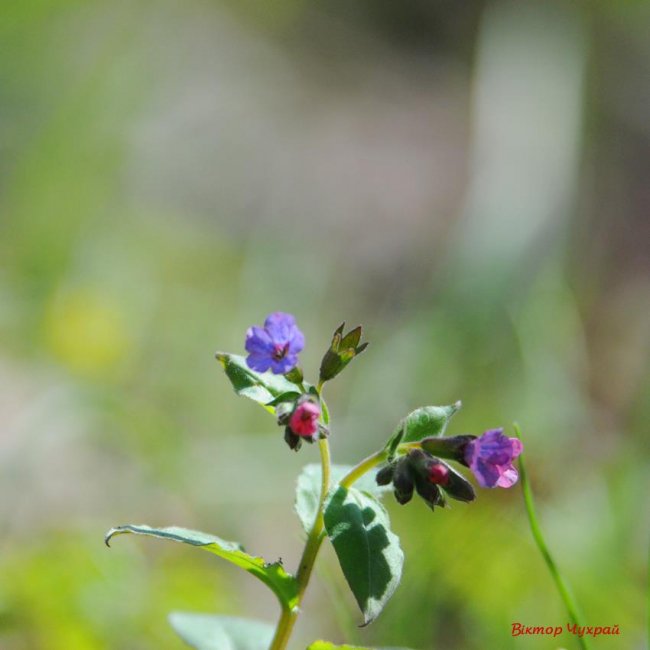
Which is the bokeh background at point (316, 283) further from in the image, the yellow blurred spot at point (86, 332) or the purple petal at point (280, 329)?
the purple petal at point (280, 329)

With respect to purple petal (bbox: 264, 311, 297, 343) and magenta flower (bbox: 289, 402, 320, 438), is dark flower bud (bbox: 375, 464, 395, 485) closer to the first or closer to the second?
magenta flower (bbox: 289, 402, 320, 438)

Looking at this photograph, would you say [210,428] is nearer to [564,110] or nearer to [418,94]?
[564,110]

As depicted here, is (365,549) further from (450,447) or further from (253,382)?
(253,382)

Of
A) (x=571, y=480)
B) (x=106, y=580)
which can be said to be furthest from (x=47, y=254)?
(x=571, y=480)

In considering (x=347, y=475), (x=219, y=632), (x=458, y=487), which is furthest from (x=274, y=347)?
(x=219, y=632)

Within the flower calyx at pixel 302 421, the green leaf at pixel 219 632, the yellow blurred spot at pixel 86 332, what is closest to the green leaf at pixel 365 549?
the flower calyx at pixel 302 421
